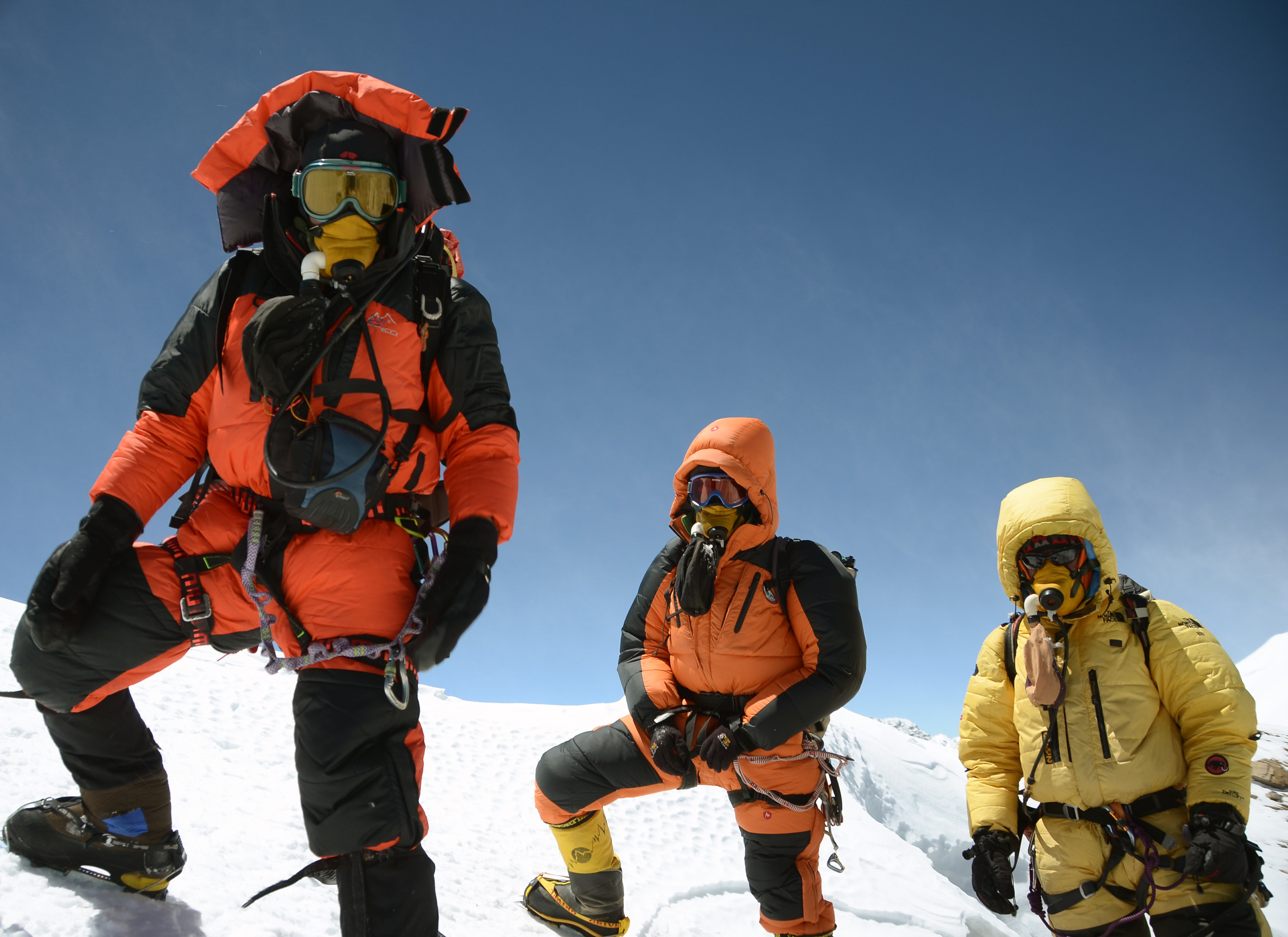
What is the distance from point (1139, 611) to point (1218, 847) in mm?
1014

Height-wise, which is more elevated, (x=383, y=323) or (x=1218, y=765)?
(x=383, y=323)

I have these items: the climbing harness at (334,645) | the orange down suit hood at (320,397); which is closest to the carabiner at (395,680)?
the climbing harness at (334,645)

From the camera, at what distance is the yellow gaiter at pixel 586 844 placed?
381 centimetres

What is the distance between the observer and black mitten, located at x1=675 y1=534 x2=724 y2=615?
389 cm

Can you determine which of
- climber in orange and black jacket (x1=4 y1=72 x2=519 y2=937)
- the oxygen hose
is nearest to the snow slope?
climber in orange and black jacket (x1=4 y1=72 x2=519 y2=937)

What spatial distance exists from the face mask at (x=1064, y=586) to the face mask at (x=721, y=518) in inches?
61.5

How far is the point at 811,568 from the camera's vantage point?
3.84 meters

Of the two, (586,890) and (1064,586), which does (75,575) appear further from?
(1064,586)

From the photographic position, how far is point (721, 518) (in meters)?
4.20

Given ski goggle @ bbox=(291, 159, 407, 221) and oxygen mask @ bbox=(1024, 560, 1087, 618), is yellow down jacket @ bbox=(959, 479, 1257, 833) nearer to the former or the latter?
oxygen mask @ bbox=(1024, 560, 1087, 618)

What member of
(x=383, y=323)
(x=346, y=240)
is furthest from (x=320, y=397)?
(x=346, y=240)

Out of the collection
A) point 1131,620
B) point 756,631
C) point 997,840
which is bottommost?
point 997,840

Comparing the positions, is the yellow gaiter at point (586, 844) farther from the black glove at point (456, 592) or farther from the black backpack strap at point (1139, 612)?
the black backpack strap at point (1139, 612)

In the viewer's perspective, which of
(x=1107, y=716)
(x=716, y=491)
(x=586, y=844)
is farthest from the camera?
(x=716, y=491)
